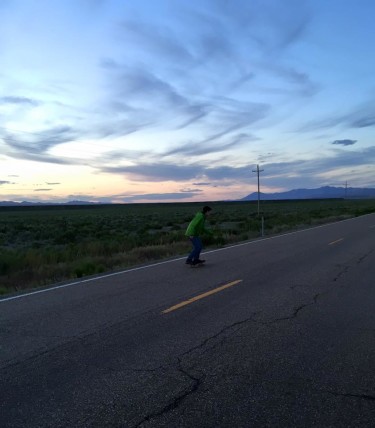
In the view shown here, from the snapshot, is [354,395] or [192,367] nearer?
[354,395]

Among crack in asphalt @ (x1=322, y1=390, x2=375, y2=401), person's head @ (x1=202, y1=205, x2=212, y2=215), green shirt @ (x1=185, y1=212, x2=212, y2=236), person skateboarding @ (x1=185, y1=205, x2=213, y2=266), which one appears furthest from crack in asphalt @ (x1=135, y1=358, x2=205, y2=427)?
green shirt @ (x1=185, y1=212, x2=212, y2=236)

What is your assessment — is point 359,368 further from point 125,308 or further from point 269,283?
point 269,283

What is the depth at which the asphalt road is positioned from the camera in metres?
4.11

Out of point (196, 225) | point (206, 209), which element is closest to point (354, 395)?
point (206, 209)

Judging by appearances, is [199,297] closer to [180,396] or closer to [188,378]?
[188,378]

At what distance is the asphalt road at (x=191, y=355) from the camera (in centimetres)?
411

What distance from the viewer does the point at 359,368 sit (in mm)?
5164

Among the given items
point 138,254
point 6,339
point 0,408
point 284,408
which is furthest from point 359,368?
point 138,254

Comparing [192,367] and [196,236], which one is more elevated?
[196,236]

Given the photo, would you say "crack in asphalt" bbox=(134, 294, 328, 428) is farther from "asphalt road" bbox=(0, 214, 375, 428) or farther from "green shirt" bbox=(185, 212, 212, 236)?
"green shirt" bbox=(185, 212, 212, 236)

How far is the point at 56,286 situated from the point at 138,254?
6.74m

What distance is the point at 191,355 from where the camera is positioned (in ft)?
18.3

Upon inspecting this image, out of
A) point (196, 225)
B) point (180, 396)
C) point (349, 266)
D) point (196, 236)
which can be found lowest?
point (349, 266)

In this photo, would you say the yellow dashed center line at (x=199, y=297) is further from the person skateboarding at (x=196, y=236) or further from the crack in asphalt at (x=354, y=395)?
the crack in asphalt at (x=354, y=395)
